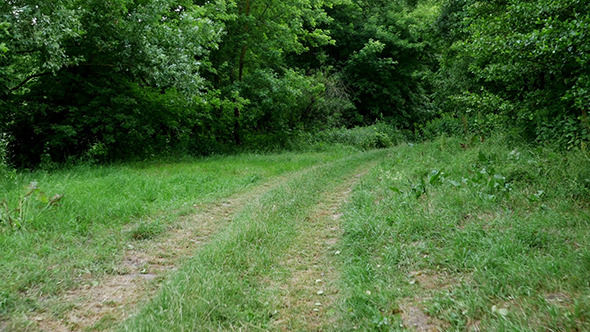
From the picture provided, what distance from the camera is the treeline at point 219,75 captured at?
6473 millimetres

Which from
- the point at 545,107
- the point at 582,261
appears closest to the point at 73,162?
the point at 582,261

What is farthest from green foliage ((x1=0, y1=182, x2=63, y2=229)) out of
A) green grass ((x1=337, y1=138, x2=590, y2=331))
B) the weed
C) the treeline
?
green grass ((x1=337, y1=138, x2=590, y2=331))

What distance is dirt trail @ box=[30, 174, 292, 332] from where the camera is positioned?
260 centimetres

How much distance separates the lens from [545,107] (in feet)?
24.3

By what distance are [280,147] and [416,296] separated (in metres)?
13.9

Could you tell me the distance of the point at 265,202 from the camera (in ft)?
19.1

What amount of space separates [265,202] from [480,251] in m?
Answer: 3.63

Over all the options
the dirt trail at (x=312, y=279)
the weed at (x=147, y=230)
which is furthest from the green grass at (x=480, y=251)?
the weed at (x=147, y=230)

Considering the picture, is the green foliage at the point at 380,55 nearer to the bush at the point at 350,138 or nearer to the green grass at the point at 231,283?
the bush at the point at 350,138

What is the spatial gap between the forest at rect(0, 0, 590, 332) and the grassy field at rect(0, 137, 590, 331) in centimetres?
2

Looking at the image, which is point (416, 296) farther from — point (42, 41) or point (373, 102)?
point (373, 102)

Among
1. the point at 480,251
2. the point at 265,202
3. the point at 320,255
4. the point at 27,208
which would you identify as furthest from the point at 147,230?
the point at 480,251

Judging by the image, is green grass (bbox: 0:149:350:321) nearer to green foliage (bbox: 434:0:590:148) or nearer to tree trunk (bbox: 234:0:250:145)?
green foliage (bbox: 434:0:590:148)

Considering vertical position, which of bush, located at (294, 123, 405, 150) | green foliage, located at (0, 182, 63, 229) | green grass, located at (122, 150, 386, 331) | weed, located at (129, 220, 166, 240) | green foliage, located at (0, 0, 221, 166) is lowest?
bush, located at (294, 123, 405, 150)
